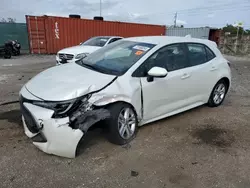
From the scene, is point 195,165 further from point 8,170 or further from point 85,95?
point 8,170

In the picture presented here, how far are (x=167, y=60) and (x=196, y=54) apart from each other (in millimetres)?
833

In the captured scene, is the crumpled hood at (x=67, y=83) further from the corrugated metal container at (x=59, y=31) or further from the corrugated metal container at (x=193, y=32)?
the corrugated metal container at (x=193, y=32)

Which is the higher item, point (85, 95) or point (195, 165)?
point (85, 95)

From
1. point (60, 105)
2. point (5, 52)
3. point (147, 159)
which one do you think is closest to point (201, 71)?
point (147, 159)

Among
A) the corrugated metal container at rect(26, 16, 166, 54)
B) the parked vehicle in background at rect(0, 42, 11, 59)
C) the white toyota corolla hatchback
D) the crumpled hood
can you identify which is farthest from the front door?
the corrugated metal container at rect(26, 16, 166, 54)

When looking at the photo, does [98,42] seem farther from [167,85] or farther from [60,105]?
[60,105]

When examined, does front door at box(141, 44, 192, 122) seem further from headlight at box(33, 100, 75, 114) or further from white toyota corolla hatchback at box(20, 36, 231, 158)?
headlight at box(33, 100, 75, 114)

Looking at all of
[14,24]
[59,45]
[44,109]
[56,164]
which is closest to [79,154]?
[56,164]

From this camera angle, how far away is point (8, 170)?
262 centimetres

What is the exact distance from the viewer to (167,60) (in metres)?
3.68

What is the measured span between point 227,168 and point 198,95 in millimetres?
1720

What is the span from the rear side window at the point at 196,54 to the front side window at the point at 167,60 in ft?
0.59

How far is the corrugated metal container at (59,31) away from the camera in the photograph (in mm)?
15000

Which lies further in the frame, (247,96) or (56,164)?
(247,96)
